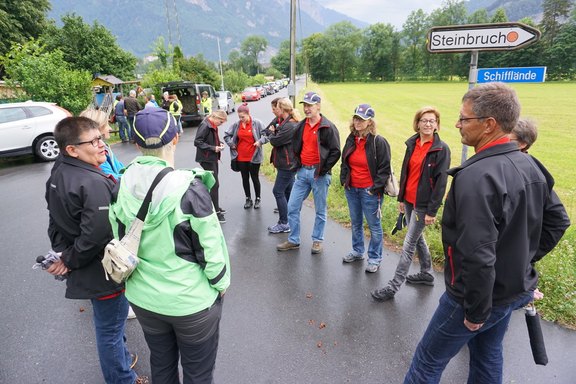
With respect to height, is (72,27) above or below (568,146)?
above

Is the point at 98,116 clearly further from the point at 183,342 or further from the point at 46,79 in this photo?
the point at 46,79

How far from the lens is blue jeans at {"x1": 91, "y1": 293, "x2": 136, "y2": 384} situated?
7.79 ft

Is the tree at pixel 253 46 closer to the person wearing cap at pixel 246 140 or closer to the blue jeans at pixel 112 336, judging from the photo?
the person wearing cap at pixel 246 140

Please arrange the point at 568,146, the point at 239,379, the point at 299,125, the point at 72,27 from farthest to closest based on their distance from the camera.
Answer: the point at 72,27
the point at 568,146
the point at 299,125
the point at 239,379

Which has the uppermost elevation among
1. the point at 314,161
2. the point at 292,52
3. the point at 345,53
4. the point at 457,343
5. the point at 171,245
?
the point at 345,53

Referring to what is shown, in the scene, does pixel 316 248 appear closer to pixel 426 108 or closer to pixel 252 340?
pixel 252 340

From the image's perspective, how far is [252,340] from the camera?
317 cm

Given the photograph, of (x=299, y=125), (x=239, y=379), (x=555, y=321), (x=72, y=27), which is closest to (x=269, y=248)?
(x=299, y=125)

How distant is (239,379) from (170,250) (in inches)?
59.5

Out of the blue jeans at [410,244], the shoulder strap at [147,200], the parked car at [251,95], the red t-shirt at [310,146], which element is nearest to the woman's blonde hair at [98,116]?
the shoulder strap at [147,200]

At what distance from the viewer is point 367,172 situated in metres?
4.10

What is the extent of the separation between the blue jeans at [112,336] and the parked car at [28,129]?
925 cm

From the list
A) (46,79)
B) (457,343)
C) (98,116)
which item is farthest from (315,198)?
(46,79)

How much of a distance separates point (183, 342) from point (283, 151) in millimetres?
3542
